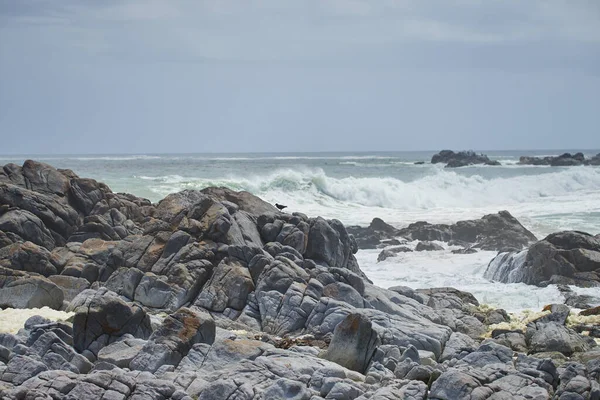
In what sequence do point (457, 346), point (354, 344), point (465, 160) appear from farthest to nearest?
1. point (465, 160)
2. point (457, 346)
3. point (354, 344)

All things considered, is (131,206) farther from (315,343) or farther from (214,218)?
(315,343)

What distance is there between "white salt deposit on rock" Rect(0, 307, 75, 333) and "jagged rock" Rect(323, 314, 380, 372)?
6736 mm

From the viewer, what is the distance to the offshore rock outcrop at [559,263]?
98.4 feet

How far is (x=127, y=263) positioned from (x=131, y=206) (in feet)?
25.6

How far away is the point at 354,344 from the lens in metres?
16.4

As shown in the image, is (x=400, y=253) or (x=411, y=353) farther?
(x=400, y=253)

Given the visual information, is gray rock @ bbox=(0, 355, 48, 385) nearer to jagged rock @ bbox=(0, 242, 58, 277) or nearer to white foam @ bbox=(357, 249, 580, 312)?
jagged rock @ bbox=(0, 242, 58, 277)

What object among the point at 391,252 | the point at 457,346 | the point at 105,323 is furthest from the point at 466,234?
the point at 105,323

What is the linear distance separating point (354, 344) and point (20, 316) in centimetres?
869

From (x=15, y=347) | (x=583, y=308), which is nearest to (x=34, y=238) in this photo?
(x=15, y=347)

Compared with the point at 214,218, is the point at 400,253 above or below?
below

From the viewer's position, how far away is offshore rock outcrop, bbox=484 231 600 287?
98.4ft

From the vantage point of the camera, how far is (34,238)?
26969 mm

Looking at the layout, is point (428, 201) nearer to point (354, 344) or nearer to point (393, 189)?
point (393, 189)
